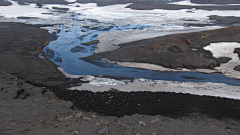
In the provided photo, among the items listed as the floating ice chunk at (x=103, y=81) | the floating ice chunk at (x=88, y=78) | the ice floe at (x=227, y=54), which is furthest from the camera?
the ice floe at (x=227, y=54)

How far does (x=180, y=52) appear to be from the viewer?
18078mm

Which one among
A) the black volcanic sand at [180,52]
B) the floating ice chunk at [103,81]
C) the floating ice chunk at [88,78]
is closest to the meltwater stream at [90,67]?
the floating ice chunk at [88,78]

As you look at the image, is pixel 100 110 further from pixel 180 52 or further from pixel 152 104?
pixel 180 52

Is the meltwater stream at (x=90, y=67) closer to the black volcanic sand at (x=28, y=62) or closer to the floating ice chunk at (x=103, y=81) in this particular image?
the black volcanic sand at (x=28, y=62)

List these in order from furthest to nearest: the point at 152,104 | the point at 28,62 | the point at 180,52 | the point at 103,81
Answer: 1. the point at 180,52
2. the point at 28,62
3. the point at 103,81
4. the point at 152,104

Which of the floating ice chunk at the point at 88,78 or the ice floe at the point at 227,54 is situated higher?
the ice floe at the point at 227,54

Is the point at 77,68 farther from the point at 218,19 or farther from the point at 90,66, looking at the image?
the point at 218,19

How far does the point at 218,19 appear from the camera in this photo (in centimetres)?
4184

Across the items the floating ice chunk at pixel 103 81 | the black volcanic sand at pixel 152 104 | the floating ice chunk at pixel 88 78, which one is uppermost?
the floating ice chunk at pixel 88 78

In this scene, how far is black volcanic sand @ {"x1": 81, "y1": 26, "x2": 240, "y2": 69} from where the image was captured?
1678cm

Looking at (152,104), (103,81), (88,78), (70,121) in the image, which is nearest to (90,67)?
(88,78)

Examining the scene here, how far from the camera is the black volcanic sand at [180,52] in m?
16.8

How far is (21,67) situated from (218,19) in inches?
1721

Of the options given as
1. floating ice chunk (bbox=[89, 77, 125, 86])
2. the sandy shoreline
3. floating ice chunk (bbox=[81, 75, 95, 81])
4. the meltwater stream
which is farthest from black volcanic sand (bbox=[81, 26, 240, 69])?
the sandy shoreline
